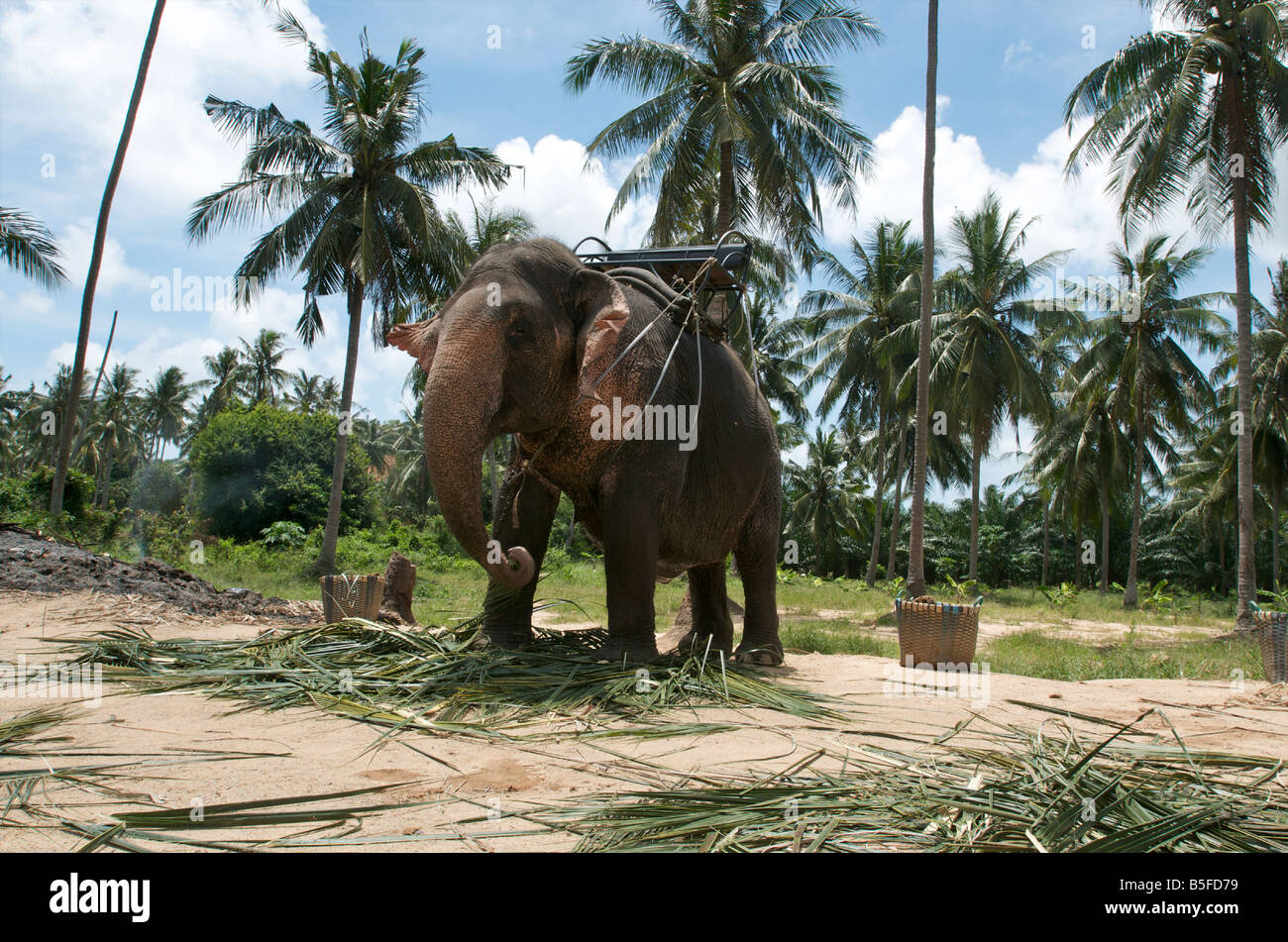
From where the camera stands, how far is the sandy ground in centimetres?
252

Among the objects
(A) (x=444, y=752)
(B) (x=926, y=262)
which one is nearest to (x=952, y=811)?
(A) (x=444, y=752)

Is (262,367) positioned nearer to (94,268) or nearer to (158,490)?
(158,490)

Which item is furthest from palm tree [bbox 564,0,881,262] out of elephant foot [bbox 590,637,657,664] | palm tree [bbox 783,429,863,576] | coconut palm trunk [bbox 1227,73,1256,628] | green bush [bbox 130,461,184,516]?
green bush [bbox 130,461,184,516]

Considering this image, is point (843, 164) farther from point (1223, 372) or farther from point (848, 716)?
point (1223, 372)

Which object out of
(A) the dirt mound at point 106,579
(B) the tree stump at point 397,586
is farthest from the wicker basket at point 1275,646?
(A) the dirt mound at point 106,579

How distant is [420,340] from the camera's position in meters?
4.79

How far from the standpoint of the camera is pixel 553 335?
4.86 m

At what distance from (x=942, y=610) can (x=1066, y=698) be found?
2.00 metres

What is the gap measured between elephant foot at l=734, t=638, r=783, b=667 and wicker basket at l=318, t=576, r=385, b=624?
155 inches

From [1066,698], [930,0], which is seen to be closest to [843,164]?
[930,0]

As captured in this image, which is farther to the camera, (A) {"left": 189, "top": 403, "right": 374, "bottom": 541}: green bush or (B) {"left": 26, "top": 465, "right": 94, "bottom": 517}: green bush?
(A) {"left": 189, "top": 403, "right": 374, "bottom": 541}: green bush

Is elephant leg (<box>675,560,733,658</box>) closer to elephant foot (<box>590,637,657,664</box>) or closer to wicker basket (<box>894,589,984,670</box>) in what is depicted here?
elephant foot (<box>590,637,657,664</box>)

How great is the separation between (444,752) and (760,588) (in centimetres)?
407

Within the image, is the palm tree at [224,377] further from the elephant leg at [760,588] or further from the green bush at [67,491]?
the elephant leg at [760,588]
